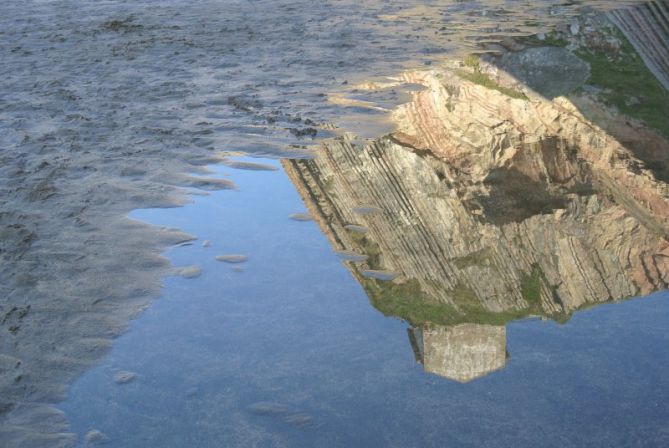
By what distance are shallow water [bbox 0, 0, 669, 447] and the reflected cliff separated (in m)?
0.02

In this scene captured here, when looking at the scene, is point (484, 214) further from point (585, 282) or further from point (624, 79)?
point (624, 79)

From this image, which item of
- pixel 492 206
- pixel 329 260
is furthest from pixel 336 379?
pixel 492 206

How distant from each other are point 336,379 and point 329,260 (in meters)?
1.04

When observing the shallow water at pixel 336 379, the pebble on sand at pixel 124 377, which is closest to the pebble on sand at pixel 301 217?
the shallow water at pixel 336 379

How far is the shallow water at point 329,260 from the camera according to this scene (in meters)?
2.81

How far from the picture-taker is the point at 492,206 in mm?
4434

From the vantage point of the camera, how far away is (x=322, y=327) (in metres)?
3.34

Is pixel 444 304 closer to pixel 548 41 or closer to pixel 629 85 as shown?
pixel 629 85

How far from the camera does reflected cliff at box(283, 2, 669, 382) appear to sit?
11.6 ft

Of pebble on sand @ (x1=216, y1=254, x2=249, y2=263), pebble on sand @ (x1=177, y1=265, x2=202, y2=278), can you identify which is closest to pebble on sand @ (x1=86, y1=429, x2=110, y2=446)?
pebble on sand @ (x1=177, y1=265, x2=202, y2=278)

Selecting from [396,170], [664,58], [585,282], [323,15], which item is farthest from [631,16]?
[585,282]

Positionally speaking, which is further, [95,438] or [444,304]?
[444,304]

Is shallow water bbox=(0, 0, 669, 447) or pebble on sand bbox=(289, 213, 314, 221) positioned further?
pebble on sand bbox=(289, 213, 314, 221)

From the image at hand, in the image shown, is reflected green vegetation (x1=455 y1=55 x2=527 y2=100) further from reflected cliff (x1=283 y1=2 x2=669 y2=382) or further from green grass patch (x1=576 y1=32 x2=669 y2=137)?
green grass patch (x1=576 y1=32 x2=669 y2=137)
